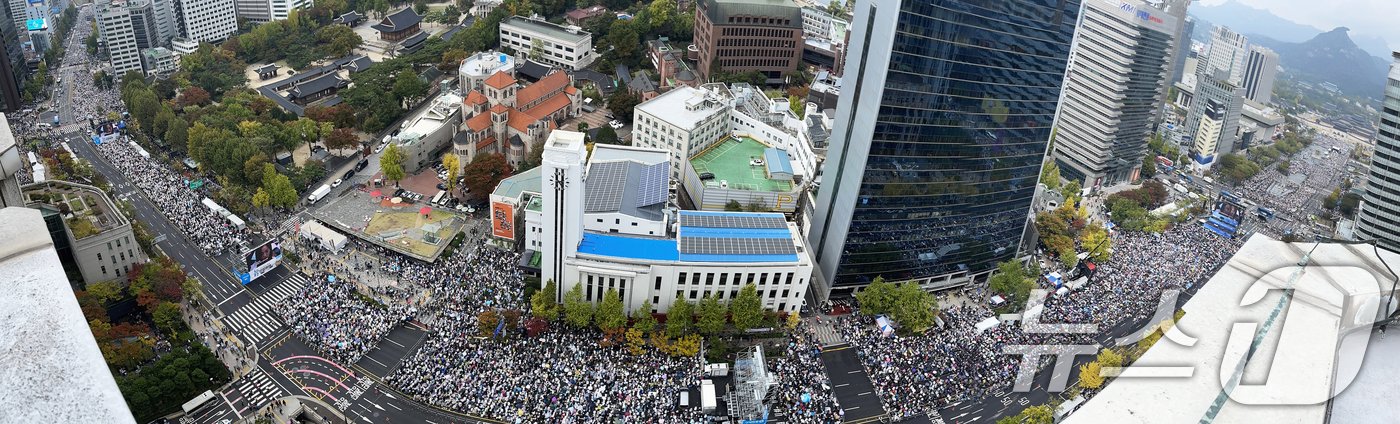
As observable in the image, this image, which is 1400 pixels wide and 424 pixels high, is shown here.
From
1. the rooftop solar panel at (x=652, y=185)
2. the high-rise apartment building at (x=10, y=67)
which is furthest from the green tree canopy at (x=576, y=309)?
the high-rise apartment building at (x=10, y=67)

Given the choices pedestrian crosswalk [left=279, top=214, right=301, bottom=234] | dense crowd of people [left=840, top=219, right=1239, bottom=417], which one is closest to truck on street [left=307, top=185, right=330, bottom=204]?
pedestrian crosswalk [left=279, top=214, right=301, bottom=234]

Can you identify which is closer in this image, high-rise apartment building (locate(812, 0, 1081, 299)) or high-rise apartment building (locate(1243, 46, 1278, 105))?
high-rise apartment building (locate(812, 0, 1081, 299))

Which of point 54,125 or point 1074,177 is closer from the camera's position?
point 54,125

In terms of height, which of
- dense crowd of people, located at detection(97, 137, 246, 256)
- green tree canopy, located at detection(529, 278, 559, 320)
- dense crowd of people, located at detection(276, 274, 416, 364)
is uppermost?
green tree canopy, located at detection(529, 278, 559, 320)

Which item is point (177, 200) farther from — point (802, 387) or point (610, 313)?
point (802, 387)

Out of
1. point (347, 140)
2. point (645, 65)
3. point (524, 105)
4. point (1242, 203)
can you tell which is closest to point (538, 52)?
point (645, 65)

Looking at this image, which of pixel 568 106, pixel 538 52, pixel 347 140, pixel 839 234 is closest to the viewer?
pixel 839 234

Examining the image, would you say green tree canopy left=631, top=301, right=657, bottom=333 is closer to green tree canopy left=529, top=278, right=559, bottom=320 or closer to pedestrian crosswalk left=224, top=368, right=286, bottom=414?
green tree canopy left=529, top=278, right=559, bottom=320

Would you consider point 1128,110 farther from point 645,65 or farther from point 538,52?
point 538,52
